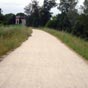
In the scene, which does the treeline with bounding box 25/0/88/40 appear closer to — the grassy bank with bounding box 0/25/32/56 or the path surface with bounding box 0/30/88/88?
the grassy bank with bounding box 0/25/32/56

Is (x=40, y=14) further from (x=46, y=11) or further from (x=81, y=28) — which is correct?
(x=81, y=28)

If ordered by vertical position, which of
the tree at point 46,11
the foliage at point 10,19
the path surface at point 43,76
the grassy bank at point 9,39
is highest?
the path surface at point 43,76

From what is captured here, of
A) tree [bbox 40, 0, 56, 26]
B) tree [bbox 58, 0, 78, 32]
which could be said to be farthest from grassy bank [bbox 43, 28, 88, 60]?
tree [bbox 40, 0, 56, 26]

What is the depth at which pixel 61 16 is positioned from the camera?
100438 mm

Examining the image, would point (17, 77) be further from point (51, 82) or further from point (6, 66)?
point (6, 66)

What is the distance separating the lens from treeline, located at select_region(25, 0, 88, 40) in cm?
7868

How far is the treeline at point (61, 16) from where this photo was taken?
78681mm

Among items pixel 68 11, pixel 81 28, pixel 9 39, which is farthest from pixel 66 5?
pixel 9 39

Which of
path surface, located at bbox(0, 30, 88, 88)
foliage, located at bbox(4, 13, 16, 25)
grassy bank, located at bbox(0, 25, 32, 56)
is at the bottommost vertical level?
foliage, located at bbox(4, 13, 16, 25)

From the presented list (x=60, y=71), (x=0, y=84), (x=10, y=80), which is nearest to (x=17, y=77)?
(x=10, y=80)

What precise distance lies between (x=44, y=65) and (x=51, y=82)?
150 inches

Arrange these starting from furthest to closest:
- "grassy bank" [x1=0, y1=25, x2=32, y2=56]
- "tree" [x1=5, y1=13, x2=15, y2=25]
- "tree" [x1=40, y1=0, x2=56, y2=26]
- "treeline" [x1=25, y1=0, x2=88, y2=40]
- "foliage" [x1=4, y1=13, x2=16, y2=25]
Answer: "tree" [x1=40, y1=0, x2=56, y2=26] → "tree" [x1=5, y1=13, x2=15, y2=25] → "foliage" [x1=4, y1=13, x2=16, y2=25] → "treeline" [x1=25, y1=0, x2=88, y2=40] → "grassy bank" [x1=0, y1=25, x2=32, y2=56]

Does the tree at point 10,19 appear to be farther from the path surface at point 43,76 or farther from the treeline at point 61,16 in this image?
the path surface at point 43,76

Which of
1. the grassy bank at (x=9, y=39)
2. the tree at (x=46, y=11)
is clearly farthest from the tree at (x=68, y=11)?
the grassy bank at (x=9, y=39)
